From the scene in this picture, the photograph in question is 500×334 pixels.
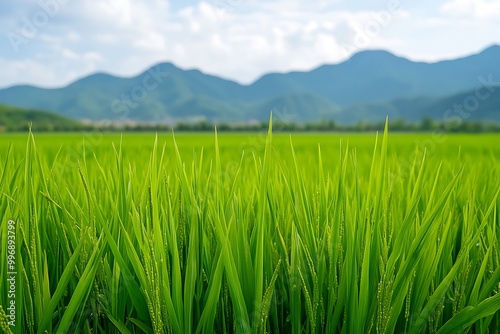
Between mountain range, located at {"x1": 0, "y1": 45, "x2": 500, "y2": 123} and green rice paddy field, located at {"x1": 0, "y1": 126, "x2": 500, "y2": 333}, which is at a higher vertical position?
mountain range, located at {"x1": 0, "y1": 45, "x2": 500, "y2": 123}

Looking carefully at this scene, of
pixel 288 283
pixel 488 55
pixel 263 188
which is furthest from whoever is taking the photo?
pixel 488 55

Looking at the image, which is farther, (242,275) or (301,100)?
(301,100)

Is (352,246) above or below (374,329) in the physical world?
above

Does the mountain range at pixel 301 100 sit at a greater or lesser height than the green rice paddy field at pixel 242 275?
greater

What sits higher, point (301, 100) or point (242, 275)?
point (301, 100)

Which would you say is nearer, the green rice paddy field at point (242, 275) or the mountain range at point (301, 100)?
the green rice paddy field at point (242, 275)

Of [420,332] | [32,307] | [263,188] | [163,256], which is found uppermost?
[263,188]

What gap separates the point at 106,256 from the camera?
1017 millimetres

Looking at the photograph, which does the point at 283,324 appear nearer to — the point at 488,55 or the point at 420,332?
the point at 420,332

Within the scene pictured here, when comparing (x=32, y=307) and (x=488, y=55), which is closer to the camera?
(x=32, y=307)

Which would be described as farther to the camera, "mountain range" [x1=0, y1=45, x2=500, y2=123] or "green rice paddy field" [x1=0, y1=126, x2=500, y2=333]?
"mountain range" [x1=0, y1=45, x2=500, y2=123]

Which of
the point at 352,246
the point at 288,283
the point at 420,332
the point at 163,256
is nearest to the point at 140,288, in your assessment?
the point at 163,256

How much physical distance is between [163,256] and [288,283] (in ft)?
1.01

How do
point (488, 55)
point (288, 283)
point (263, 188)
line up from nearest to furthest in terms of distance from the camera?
1. point (263, 188)
2. point (288, 283)
3. point (488, 55)
